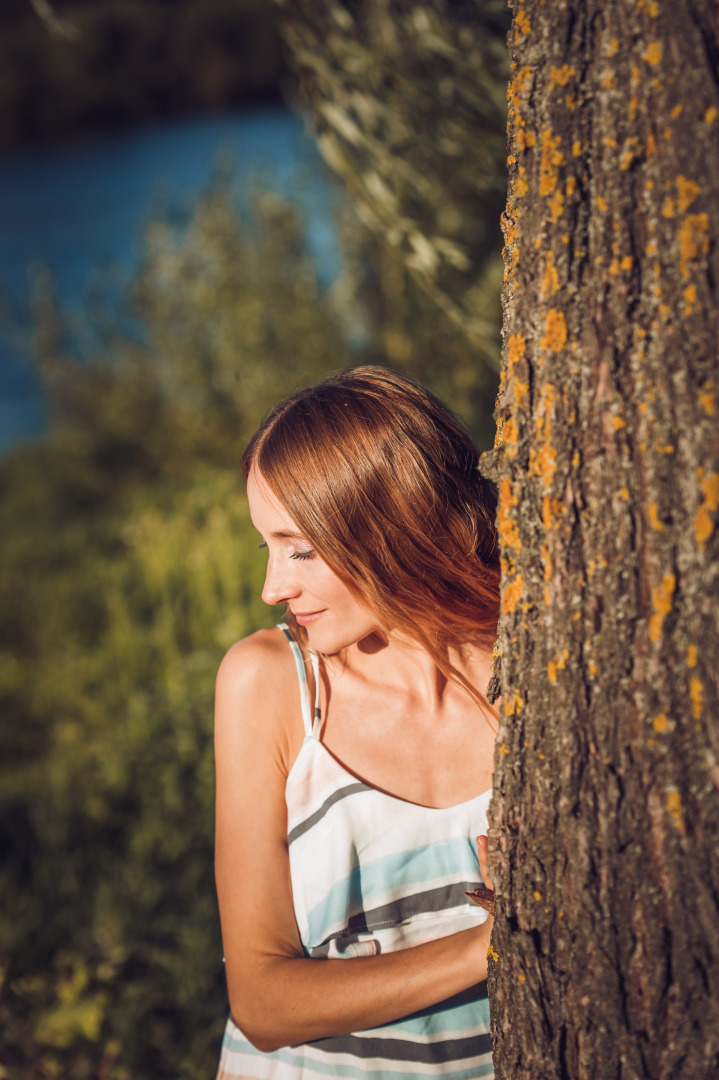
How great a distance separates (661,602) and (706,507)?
11 cm

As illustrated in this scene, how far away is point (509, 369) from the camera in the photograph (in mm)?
919

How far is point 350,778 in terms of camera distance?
141 centimetres

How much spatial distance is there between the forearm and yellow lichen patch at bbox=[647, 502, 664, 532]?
0.74 meters

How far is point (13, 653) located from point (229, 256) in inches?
114

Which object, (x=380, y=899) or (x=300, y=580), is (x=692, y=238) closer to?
(x=300, y=580)

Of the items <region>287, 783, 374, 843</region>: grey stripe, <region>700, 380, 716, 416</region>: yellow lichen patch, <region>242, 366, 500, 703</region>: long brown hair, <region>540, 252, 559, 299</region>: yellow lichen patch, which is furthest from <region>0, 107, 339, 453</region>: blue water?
<region>700, 380, 716, 416</region>: yellow lichen patch

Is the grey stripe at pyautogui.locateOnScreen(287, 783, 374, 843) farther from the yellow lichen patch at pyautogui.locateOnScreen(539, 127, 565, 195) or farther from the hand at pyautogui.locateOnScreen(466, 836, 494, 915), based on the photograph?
the yellow lichen patch at pyautogui.locateOnScreen(539, 127, 565, 195)

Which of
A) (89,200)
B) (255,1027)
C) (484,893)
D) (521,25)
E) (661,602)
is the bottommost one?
(255,1027)

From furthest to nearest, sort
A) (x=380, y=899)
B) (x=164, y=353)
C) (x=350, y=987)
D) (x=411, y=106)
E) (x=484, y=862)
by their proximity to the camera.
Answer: (x=164, y=353) → (x=411, y=106) → (x=380, y=899) → (x=350, y=987) → (x=484, y=862)

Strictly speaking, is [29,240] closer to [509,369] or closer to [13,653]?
[13,653]

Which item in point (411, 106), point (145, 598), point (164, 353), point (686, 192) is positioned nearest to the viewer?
point (686, 192)

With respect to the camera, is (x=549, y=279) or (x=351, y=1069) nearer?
(x=549, y=279)

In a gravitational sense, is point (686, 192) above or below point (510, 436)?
above

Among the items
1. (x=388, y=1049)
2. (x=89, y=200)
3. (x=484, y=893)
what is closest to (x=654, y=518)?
(x=484, y=893)
